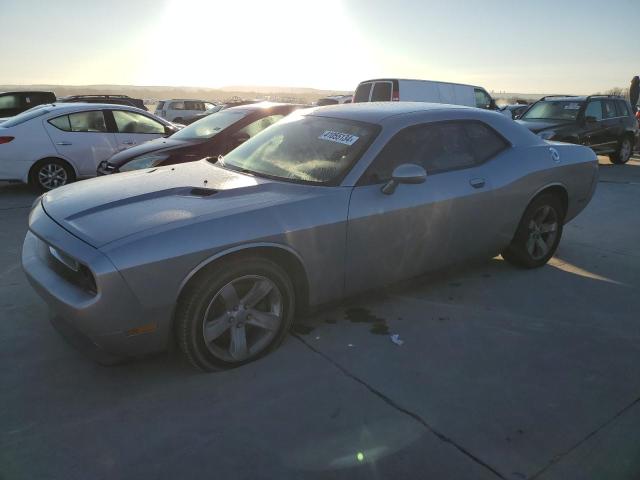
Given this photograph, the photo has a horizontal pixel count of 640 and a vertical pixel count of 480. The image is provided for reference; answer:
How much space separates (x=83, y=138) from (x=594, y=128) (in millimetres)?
10784

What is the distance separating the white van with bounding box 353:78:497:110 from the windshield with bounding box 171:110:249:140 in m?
7.18

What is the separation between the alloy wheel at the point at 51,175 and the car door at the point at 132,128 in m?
0.98

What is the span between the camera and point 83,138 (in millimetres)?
7984

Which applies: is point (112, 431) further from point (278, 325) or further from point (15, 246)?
point (15, 246)

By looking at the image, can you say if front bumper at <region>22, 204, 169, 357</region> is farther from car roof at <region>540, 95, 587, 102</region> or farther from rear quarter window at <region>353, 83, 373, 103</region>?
rear quarter window at <region>353, 83, 373, 103</region>

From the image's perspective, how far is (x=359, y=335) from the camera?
339 centimetres

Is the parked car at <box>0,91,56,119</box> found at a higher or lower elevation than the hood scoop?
lower

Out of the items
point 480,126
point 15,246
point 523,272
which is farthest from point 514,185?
point 15,246

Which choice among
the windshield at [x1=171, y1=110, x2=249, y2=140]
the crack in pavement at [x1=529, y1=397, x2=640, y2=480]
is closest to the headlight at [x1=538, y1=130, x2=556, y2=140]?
the windshield at [x1=171, y1=110, x2=249, y2=140]

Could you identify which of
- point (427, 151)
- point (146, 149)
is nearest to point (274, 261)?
point (427, 151)

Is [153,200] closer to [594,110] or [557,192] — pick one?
[557,192]

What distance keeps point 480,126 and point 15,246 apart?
4797mm

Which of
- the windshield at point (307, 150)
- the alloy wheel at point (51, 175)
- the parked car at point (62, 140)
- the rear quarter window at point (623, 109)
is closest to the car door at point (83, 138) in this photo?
the parked car at point (62, 140)

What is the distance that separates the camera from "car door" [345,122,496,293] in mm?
3289
